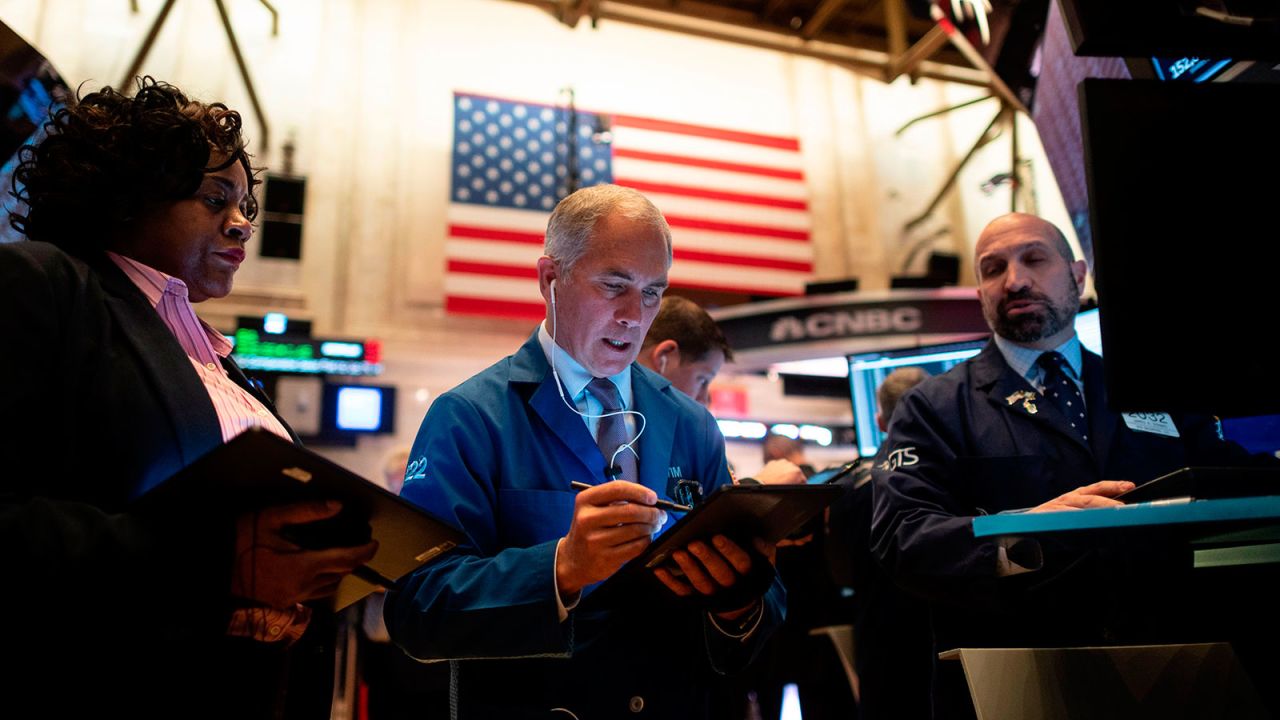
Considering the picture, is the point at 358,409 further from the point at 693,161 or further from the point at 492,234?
the point at 693,161

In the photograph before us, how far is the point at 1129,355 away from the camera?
5.18ft

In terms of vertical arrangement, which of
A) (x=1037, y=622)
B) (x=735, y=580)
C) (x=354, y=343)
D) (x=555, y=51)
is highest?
(x=555, y=51)

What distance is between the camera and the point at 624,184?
368 inches

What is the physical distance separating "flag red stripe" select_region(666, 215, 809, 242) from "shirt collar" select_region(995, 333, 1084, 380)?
655 cm

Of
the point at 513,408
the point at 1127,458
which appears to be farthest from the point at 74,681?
the point at 1127,458

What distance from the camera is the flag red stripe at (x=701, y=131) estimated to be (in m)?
9.47

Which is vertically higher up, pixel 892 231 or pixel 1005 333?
pixel 892 231

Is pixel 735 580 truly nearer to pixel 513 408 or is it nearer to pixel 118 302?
pixel 513 408

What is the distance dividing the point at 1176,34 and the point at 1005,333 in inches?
33.2

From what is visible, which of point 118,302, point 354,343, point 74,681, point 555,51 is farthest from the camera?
point 555,51

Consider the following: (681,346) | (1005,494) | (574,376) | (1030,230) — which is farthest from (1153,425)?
(681,346)

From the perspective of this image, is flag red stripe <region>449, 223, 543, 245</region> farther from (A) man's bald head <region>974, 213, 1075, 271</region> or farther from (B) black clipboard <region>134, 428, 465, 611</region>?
(B) black clipboard <region>134, 428, 465, 611</region>

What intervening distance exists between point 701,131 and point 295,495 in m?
8.87

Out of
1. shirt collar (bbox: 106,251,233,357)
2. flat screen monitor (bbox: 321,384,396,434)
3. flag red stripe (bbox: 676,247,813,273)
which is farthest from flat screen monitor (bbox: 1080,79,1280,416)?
flat screen monitor (bbox: 321,384,396,434)
